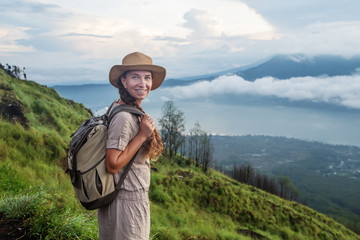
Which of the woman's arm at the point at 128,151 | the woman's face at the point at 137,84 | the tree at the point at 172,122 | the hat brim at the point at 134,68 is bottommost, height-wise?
the tree at the point at 172,122

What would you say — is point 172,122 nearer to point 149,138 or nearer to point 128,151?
point 149,138

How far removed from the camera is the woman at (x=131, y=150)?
7.09 ft

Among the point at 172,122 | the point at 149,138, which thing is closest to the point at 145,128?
the point at 149,138

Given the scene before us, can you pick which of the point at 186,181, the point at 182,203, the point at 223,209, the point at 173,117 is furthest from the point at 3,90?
the point at 173,117

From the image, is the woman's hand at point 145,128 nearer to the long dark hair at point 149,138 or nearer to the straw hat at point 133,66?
the long dark hair at point 149,138

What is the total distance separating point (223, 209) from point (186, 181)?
3.52m

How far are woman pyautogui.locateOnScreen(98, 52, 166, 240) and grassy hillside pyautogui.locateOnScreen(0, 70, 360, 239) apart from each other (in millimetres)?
1723

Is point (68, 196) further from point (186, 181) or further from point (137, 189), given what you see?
point (186, 181)

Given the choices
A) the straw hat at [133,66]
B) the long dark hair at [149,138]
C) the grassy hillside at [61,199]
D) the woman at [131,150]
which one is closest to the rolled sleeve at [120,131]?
the woman at [131,150]

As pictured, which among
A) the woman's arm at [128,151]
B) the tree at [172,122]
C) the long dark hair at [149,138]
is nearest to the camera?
the woman's arm at [128,151]

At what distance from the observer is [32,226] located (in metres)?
3.64

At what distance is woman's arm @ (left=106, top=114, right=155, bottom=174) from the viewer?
2.13 m

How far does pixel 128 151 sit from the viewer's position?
2.19 meters

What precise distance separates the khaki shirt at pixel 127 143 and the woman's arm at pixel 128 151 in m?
0.04
